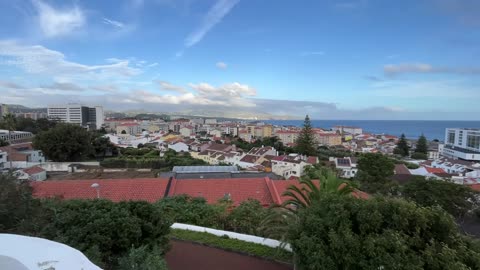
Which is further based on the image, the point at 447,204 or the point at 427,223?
the point at 447,204

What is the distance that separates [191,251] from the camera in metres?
5.67

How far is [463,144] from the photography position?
5681cm

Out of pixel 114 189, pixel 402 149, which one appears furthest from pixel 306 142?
pixel 114 189

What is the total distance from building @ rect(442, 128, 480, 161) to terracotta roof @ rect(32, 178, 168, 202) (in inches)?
2287

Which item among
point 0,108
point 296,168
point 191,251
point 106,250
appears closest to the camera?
point 106,250

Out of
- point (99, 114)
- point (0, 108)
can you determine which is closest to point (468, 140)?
point (99, 114)

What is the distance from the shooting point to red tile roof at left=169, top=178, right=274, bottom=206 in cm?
1048

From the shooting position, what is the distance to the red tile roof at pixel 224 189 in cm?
1048

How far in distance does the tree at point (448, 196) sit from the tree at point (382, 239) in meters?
12.0

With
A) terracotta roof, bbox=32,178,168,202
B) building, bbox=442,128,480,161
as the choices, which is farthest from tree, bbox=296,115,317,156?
terracotta roof, bbox=32,178,168,202

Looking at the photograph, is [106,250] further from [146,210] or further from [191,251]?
[191,251]

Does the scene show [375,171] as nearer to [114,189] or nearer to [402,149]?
[114,189]

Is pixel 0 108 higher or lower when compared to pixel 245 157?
higher

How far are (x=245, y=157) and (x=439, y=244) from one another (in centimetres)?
3327
